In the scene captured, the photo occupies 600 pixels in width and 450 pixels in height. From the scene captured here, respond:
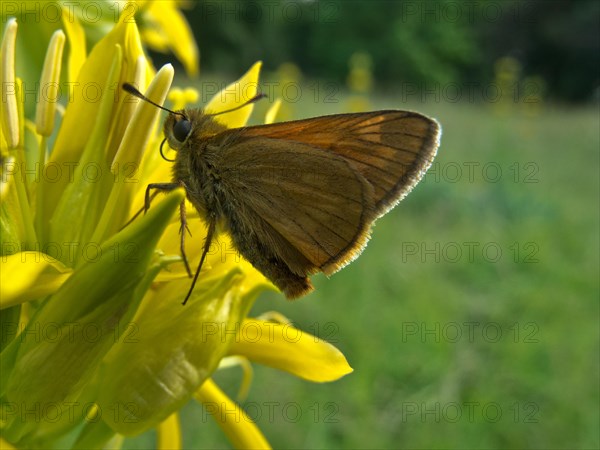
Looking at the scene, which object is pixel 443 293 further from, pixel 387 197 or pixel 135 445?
pixel 387 197

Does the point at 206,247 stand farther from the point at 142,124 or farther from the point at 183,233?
the point at 142,124

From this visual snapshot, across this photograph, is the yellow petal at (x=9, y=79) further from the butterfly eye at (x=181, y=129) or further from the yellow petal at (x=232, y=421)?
the yellow petal at (x=232, y=421)

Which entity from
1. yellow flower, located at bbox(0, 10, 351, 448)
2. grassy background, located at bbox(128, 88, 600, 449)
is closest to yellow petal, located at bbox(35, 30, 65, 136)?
yellow flower, located at bbox(0, 10, 351, 448)

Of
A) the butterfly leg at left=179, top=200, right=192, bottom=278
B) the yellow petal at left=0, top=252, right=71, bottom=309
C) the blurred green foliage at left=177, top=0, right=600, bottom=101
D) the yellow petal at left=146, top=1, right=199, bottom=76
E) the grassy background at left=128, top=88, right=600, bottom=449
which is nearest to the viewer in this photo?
the yellow petal at left=0, top=252, right=71, bottom=309

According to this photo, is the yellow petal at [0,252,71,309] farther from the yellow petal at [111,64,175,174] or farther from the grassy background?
the grassy background

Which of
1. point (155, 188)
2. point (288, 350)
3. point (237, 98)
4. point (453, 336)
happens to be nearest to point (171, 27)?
point (237, 98)

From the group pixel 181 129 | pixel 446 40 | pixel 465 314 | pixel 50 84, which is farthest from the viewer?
pixel 446 40

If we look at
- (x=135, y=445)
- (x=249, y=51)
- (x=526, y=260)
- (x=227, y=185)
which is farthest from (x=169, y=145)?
(x=249, y=51)

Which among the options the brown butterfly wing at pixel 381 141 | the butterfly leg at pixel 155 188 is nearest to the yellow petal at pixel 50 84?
the butterfly leg at pixel 155 188
